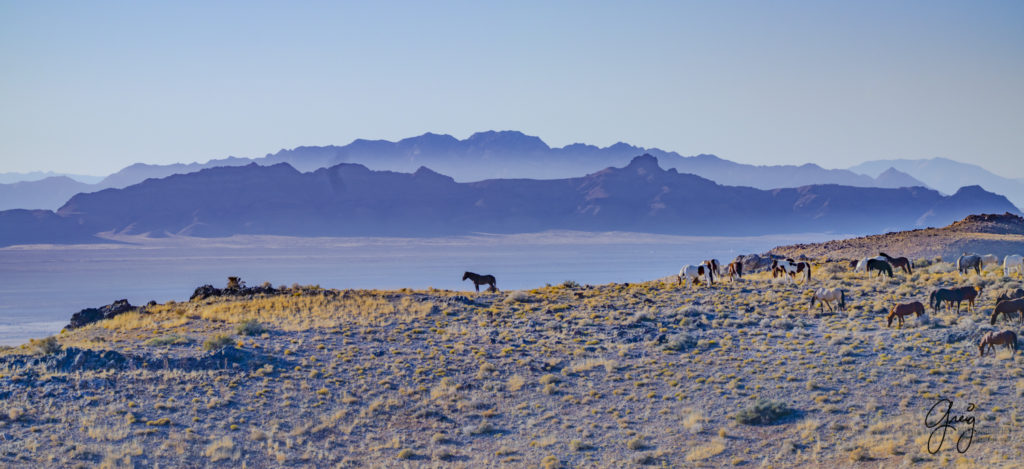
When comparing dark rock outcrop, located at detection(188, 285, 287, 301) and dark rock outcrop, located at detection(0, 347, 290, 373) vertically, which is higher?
dark rock outcrop, located at detection(188, 285, 287, 301)

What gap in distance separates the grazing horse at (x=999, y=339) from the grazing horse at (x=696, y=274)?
13.7 metres

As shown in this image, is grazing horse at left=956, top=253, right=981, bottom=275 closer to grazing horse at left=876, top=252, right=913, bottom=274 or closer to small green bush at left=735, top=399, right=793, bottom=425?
grazing horse at left=876, top=252, right=913, bottom=274

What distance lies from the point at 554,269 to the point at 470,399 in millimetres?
125888

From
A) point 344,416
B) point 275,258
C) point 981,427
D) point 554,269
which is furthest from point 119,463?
point 275,258

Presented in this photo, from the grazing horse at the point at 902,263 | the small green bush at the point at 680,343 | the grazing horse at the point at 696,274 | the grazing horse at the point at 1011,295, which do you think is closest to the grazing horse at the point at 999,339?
the grazing horse at the point at 1011,295

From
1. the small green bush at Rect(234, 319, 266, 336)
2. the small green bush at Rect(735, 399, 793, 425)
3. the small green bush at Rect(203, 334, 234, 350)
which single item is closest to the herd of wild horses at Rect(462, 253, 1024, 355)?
the small green bush at Rect(735, 399, 793, 425)

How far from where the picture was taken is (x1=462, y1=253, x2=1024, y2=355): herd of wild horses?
80.8 ft

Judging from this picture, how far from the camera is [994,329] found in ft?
78.6

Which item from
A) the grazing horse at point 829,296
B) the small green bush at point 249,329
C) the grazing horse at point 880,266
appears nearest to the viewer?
the small green bush at point 249,329

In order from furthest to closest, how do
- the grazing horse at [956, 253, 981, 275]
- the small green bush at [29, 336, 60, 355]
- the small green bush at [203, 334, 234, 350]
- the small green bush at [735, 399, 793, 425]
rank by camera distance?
the grazing horse at [956, 253, 981, 275] → the small green bush at [203, 334, 234, 350] → the small green bush at [29, 336, 60, 355] → the small green bush at [735, 399, 793, 425]

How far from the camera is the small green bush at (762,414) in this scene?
68.2 feet

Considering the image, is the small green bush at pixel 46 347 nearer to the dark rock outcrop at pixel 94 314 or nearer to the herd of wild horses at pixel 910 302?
the dark rock outcrop at pixel 94 314

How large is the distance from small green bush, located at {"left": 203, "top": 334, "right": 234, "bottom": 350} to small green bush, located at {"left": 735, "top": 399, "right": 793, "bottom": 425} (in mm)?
14525

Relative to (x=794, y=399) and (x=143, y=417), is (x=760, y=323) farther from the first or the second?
(x=143, y=417)
